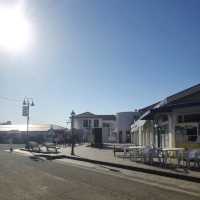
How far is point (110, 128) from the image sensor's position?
3334 inches

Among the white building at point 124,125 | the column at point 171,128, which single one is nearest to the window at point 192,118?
the column at point 171,128

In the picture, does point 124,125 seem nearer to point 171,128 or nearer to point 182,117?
point 171,128

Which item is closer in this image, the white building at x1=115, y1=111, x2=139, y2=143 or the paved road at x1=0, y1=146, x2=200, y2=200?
the paved road at x1=0, y1=146, x2=200, y2=200

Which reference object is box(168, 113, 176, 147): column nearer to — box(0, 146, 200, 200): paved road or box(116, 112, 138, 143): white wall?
box(0, 146, 200, 200): paved road

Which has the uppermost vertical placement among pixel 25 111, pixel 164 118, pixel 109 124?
pixel 109 124

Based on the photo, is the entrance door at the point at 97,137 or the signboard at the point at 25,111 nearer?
the entrance door at the point at 97,137

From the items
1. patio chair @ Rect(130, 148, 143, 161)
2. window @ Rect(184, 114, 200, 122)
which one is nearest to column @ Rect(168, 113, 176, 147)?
window @ Rect(184, 114, 200, 122)

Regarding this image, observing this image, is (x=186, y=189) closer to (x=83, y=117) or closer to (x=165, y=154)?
(x=165, y=154)

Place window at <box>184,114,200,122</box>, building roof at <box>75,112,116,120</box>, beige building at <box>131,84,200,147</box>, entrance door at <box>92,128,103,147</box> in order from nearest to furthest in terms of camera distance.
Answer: window at <box>184,114,200,122</box>
beige building at <box>131,84,200,147</box>
entrance door at <box>92,128,103,147</box>
building roof at <box>75,112,116,120</box>

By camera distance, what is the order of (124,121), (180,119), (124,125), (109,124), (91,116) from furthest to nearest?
(109,124)
(91,116)
(124,121)
(124,125)
(180,119)

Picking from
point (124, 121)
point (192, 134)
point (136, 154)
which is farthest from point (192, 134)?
point (124, 121)

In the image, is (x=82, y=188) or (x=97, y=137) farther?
(x=97, y=137)

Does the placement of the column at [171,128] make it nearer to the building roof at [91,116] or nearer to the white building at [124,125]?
the white building at [124,125]

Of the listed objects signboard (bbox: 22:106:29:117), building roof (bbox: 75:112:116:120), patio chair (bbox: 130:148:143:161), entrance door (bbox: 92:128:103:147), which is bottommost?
patio chair (bbox: 130:148:143:161)
